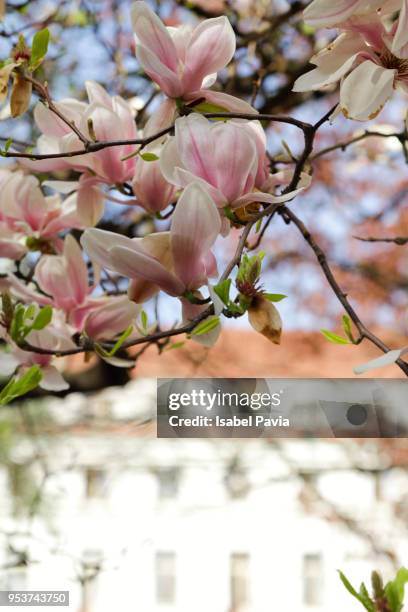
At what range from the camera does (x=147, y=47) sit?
0.36 metres

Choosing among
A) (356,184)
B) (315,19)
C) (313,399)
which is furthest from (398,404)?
(356,184)

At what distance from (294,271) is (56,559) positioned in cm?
199

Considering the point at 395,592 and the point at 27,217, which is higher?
the point at 27,217

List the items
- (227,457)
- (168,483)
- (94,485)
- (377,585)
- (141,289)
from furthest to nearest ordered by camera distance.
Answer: (168,483), (94,485), (227,457), (141,289), (377,585)

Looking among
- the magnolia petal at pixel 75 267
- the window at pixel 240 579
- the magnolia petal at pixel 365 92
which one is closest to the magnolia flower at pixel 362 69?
the magnolia petal at pixel 365 92

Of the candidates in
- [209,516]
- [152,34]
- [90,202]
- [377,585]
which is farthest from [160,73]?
[209,516]

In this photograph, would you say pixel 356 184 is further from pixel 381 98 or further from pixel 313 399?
pixel 381 98

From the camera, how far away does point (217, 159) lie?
35cm

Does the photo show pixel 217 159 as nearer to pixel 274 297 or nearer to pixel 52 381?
pixel 274 297

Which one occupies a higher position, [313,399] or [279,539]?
[313,399]

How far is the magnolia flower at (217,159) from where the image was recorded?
13.8 inches

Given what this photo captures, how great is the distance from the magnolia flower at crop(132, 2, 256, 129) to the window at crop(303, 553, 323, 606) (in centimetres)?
757

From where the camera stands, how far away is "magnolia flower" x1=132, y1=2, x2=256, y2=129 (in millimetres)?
365

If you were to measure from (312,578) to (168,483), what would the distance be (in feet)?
7.15
